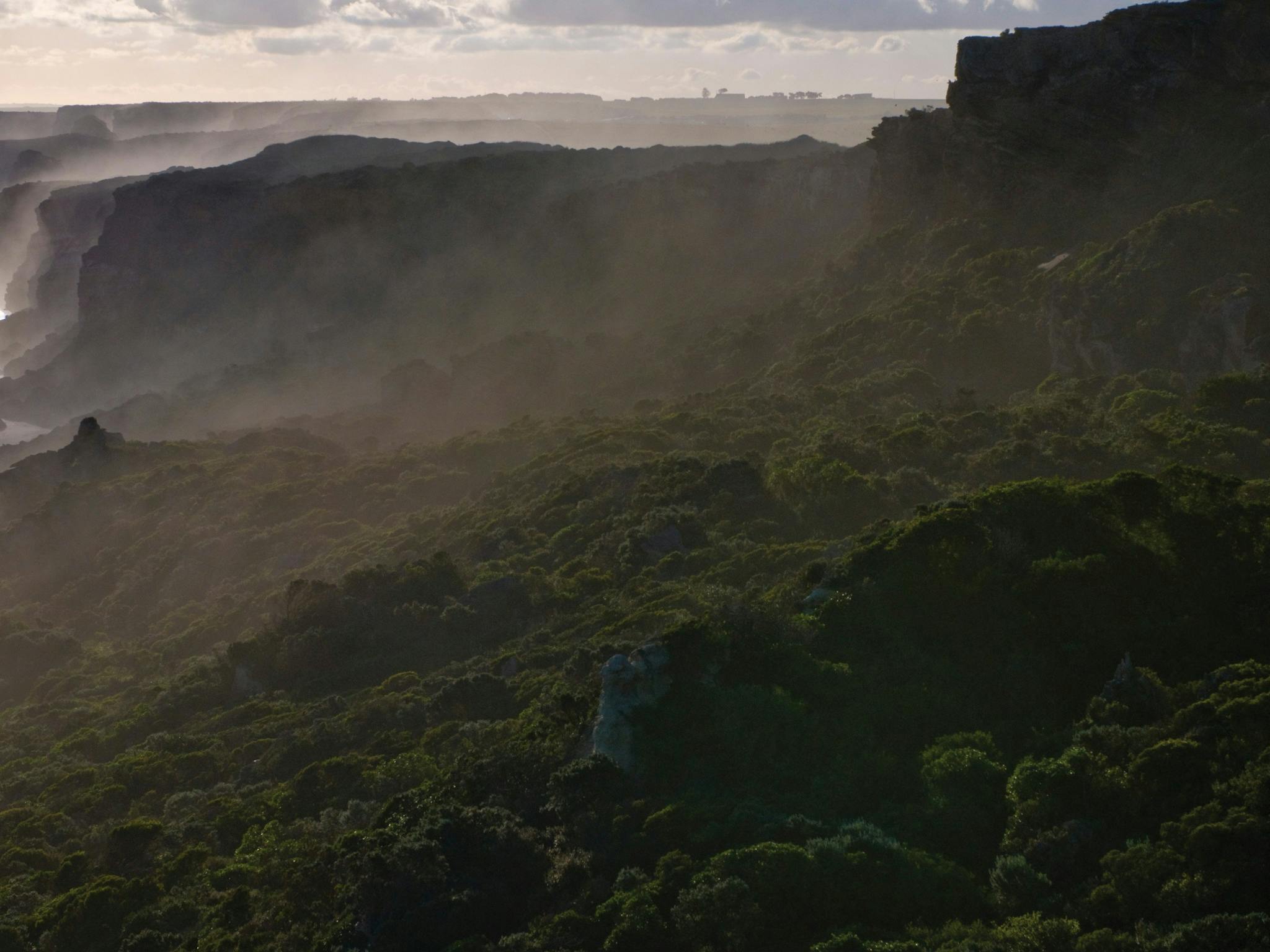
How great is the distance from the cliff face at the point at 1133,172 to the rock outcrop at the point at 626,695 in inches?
780

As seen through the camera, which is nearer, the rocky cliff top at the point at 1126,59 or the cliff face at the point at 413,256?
the rocky cliff top at the point at 1126,59

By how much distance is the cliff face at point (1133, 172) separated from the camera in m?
30.3

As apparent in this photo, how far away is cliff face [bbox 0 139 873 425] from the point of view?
6756 centimetres

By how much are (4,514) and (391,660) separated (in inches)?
1335

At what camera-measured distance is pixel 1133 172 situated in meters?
37.1

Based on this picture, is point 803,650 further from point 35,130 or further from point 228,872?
point 35,130

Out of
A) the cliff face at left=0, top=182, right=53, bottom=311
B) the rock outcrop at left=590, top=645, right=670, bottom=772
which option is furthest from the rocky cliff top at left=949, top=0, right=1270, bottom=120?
the cliff face at left=0, top=182, right=53, bottom=311

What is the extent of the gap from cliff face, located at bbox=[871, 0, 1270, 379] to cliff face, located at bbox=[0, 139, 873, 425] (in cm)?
2211

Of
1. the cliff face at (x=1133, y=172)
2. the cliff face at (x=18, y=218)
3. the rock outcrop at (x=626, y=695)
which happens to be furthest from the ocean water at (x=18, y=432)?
the rock outcrop at (x=626, y=695)

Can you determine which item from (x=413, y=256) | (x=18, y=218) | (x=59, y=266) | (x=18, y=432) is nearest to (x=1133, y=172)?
(x=413, y=256)

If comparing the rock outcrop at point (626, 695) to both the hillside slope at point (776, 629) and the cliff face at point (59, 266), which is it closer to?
the hillside slope at point (776, 629)

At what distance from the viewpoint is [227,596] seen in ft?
119

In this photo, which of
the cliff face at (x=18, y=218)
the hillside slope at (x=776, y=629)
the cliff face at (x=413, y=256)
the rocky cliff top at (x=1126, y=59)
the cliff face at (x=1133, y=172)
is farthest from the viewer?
the cliff face at (x=18, y=218)

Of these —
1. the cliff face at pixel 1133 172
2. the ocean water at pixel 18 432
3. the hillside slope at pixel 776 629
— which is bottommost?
the ocean water at pixel 18 432
